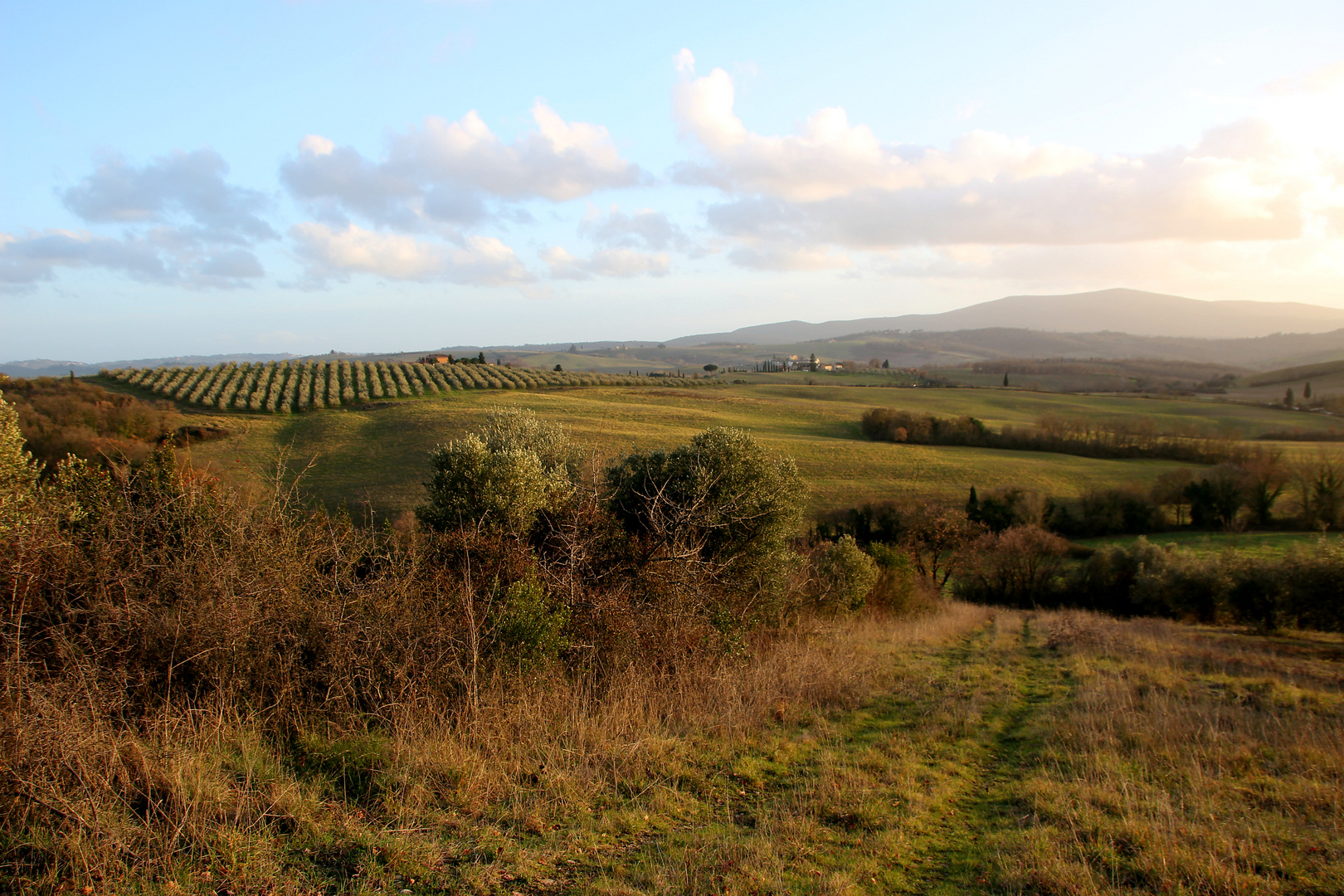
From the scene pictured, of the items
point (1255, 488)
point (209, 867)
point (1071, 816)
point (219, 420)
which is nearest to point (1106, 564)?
point (1255, 488)

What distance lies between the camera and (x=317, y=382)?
257 ft

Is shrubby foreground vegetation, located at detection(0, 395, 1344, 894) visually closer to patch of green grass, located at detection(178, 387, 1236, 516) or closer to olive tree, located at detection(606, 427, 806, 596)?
olive tree, located at detection(606, 427, 806, 596)

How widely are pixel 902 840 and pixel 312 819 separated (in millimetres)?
4138

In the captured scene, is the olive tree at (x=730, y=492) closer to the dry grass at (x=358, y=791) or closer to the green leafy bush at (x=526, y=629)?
the green leafy bush at (x=526, y=629)

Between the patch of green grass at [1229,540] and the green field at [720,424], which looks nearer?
the patch of green grass at [1229,540]

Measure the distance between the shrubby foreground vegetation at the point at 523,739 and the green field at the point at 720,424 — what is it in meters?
23.2

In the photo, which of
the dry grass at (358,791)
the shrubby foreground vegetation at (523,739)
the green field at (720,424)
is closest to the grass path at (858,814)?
the shrubby foreground vegetation at (523,739)

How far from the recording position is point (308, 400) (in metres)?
69.2

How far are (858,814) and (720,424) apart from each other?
58.0 m

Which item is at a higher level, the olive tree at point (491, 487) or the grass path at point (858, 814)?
the olive tree at point (491, 487)

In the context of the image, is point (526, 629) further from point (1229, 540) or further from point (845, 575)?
point (1229, 540)

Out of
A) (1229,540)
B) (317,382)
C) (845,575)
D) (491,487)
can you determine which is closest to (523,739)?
(491,487)

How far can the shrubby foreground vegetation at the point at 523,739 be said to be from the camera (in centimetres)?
420

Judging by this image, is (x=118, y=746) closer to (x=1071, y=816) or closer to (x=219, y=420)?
(x=1071, y=816)
